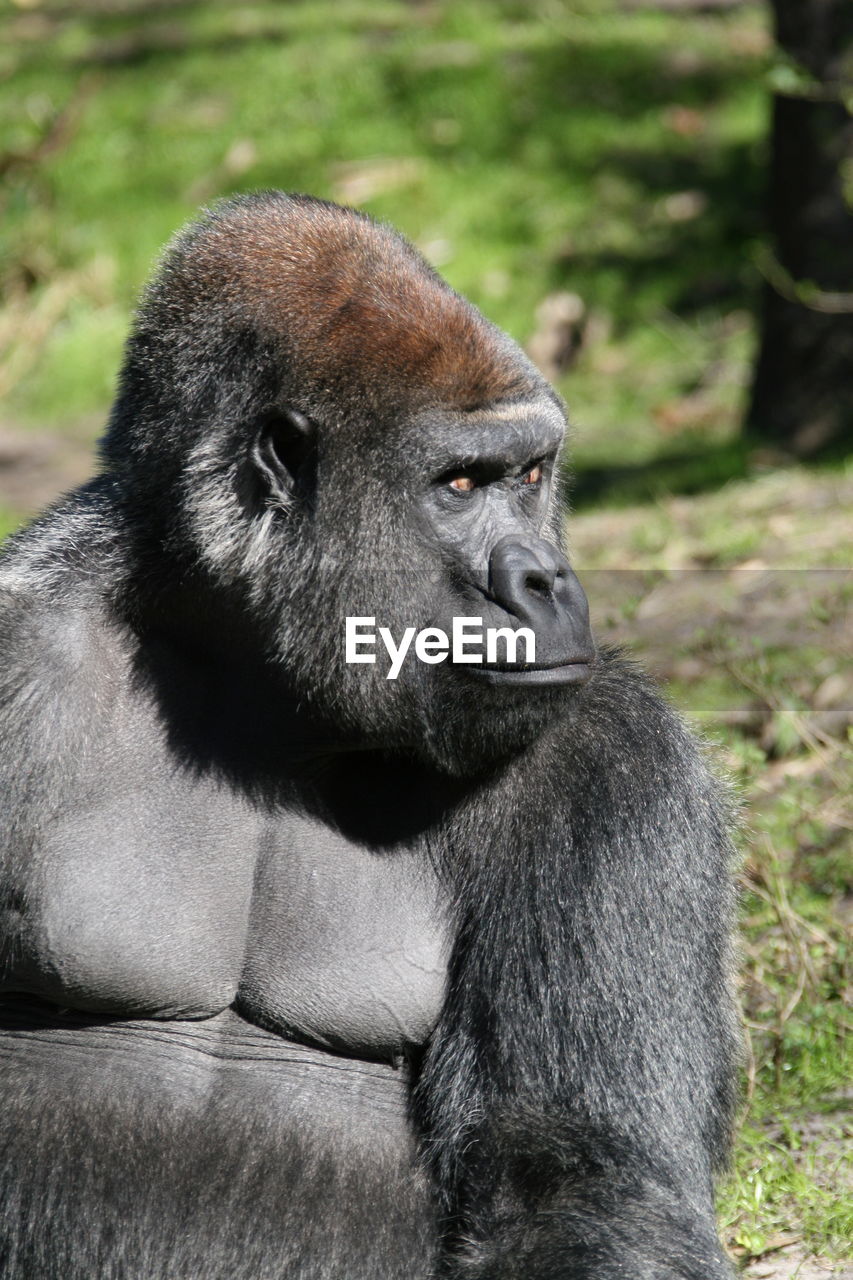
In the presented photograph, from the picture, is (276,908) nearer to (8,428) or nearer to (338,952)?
(338,952)

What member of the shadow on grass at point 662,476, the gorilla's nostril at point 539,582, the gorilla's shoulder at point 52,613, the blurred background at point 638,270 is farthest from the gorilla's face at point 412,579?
the shadow on grass at point 662,476

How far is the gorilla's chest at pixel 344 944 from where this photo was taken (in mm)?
3529

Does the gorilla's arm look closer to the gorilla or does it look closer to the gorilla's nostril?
the gorilla

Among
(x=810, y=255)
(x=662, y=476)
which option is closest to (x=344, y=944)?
(x=662, y=476)

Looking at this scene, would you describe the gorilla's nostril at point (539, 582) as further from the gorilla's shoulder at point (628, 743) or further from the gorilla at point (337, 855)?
the gorilla's shoulder at point (628, 743)

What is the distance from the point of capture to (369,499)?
350cm

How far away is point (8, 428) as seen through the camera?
12070 mm

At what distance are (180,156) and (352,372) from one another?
39.0 feet

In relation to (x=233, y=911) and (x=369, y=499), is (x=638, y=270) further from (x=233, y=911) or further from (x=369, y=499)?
(x=233, y=911)

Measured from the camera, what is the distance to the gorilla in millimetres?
3412

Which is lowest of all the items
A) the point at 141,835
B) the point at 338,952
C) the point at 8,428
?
the point at 8,428

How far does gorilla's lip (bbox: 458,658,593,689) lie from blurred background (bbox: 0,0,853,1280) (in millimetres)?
850

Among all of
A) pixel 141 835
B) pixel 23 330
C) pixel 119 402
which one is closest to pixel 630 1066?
pixel 141 835

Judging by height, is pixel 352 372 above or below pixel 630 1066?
above
